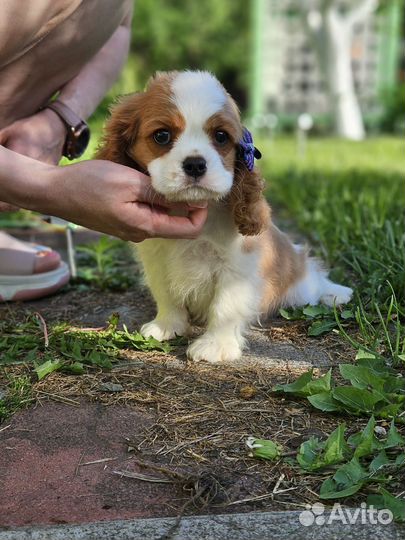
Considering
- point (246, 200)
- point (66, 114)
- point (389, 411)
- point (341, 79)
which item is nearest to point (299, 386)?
point (389, 411)

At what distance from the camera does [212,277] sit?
290 centimetres

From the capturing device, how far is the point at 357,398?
2203 millimetres

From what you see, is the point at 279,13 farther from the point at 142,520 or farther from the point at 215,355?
the point at 142,520

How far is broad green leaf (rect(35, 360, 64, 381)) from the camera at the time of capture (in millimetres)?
2510

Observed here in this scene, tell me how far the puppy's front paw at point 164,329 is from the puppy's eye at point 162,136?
2.72ft

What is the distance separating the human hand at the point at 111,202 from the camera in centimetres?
237

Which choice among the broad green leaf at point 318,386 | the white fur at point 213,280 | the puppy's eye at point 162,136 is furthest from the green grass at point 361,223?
the puppy's eye at point 162,136

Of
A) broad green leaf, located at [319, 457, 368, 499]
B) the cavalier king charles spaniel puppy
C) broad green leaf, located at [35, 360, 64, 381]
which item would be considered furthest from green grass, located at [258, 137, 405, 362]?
broad green leaf, located at [35, 360, 64, 381]

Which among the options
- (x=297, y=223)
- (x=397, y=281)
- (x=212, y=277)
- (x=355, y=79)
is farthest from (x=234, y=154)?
(x=355, y=79)

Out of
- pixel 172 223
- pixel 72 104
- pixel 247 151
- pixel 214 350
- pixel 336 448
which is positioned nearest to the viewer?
pixel 336 448

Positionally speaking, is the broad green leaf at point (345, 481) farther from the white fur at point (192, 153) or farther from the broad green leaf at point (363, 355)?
the white fur at point (192, 153)

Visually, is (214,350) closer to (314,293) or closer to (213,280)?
(213,280)

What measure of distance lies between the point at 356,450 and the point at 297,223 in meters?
3.30

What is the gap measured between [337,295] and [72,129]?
146cm
